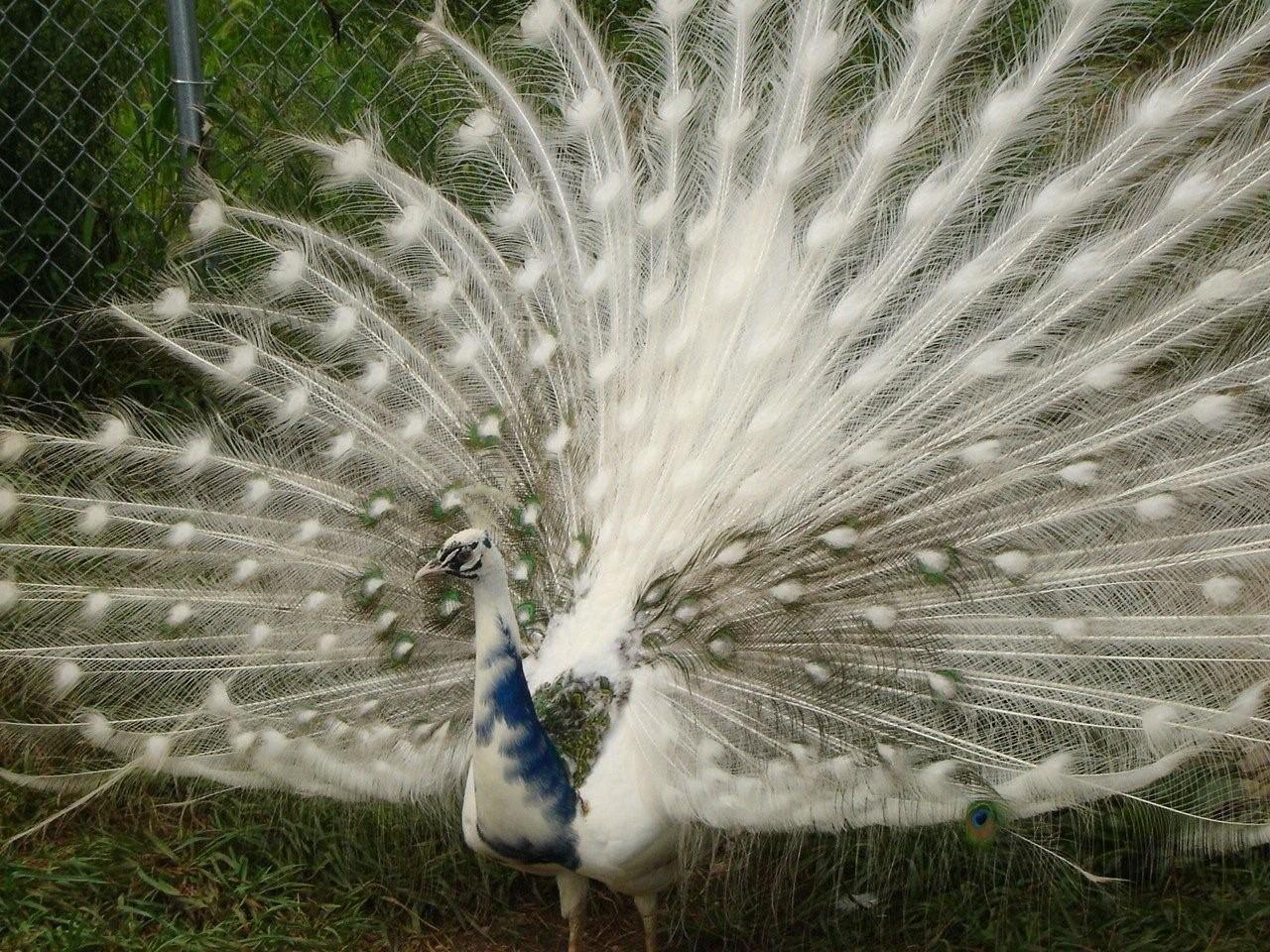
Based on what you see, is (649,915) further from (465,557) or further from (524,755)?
(465,557)

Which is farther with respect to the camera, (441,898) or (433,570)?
(441,898)

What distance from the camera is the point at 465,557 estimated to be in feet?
8.57

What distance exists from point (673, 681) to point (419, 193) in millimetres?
1456

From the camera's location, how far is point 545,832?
9.16 ft

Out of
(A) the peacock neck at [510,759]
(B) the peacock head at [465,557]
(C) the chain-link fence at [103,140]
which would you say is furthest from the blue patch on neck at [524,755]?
(C) the chain-link fence at [103,140]

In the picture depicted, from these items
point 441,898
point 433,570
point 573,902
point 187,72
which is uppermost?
point 187,72

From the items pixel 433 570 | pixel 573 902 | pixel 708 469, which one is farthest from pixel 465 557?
pixel 573 902

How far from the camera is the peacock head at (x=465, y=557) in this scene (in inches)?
102

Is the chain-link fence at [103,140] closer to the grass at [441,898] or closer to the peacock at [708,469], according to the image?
the peacock at [708,469]

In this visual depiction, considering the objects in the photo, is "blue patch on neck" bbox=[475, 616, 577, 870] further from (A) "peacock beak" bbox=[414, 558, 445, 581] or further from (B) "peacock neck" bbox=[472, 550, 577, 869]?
(A) "peacock beak" bbox=[414, 558, 445, 581]

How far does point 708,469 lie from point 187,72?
2162mm

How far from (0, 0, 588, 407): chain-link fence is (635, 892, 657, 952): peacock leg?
7.66ft

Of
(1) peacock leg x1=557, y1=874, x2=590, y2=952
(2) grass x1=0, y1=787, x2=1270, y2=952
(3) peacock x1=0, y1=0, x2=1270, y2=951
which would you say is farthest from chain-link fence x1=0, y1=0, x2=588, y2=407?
(1) peacock leg x1=557, y1=874, x2=590, y2=952

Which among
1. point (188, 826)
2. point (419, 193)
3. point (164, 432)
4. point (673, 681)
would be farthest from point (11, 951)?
point (419, 193)
